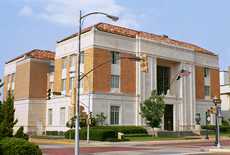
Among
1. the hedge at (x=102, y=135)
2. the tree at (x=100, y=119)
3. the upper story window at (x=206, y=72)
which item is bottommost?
the hedge at (x=102, y=135)

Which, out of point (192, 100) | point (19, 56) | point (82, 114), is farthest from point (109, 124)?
point (19, 56)

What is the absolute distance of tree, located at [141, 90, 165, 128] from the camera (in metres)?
50.5

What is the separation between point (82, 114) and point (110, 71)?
873 centimetres

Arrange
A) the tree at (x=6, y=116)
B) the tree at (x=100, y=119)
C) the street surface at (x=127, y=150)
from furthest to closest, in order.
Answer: the tree at (x=100, y=119) → the street surface at (x=127, y=150) → the tree at (x=6, y=116)

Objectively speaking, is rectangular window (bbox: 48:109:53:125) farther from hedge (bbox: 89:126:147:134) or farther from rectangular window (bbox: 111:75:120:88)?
hedge (bbox: 89:126:147:134)

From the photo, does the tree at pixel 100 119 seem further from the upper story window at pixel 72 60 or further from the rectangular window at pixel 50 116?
the rectangular window at pixel 50 116

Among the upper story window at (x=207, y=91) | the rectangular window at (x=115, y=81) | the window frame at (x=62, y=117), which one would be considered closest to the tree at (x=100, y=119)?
the rectangular window at (x=115, y=81)

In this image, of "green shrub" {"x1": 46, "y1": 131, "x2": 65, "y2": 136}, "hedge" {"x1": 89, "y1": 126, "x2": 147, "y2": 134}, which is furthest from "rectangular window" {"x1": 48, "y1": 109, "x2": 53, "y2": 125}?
"hedge" {"x1": 89, "y1": 126, "x2": 147, "y2": 134}

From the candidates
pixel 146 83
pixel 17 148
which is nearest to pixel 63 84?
pixel 146 83

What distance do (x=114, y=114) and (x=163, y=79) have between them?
12845mm

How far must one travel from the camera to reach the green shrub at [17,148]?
1783cm

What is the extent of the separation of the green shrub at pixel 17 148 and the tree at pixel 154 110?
33.3m

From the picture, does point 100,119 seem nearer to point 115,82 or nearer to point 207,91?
point 115,82

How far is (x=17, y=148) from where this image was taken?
58.6 feet
